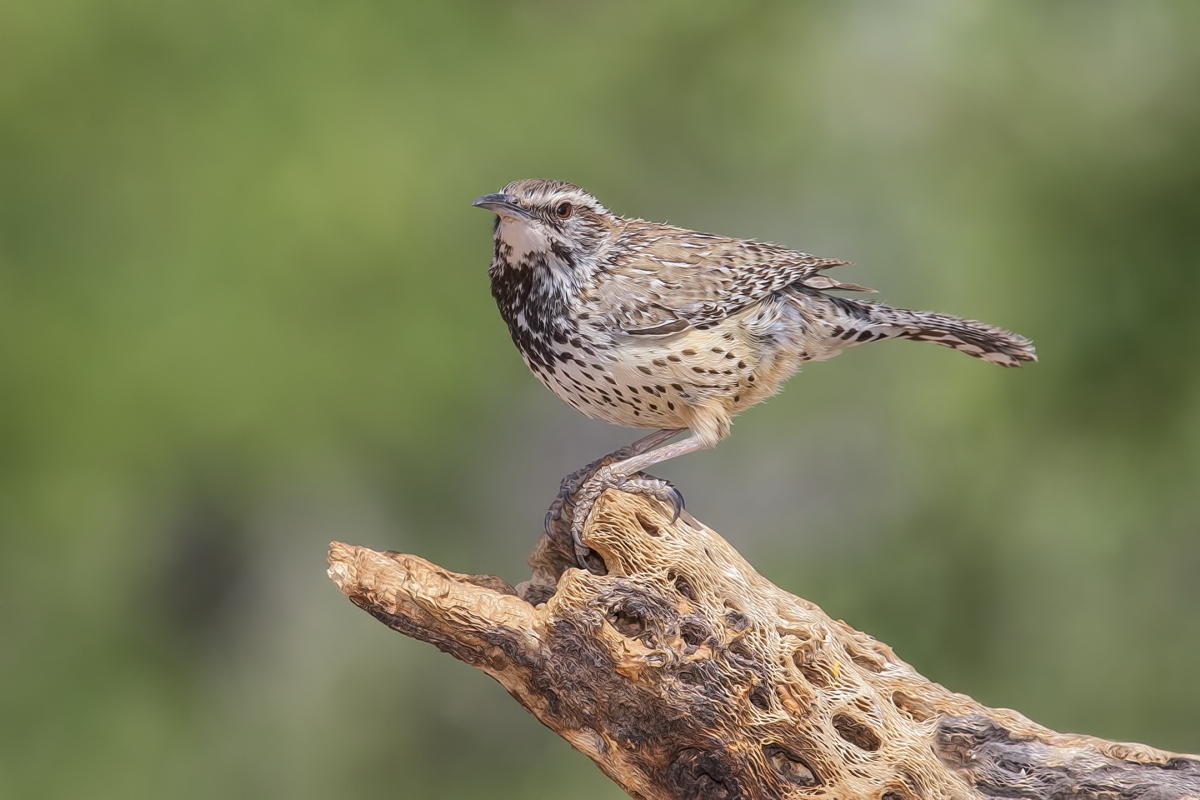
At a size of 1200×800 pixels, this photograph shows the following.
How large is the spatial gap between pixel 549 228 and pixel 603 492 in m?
0.77

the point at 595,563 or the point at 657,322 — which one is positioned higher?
the point at 657,322

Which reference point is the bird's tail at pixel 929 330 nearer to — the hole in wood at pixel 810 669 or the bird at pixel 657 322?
the bird at pixel 657 322

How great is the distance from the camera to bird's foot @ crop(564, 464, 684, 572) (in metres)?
2.81

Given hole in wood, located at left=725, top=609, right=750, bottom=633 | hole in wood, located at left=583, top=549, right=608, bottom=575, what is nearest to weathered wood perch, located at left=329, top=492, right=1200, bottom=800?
hole in wood, located at left=725, top=609, right=750, bottom=633

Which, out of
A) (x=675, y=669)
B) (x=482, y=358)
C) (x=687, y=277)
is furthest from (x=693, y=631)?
(x=482, y=358)

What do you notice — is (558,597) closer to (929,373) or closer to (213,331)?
(213,331)

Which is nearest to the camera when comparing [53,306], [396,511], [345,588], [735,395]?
[345,588]

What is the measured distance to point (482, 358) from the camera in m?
5.54

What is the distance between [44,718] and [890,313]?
14.1 feet

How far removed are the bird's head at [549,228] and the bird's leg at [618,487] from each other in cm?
56

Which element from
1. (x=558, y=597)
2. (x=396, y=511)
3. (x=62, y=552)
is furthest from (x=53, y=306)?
(x=558, y=597)

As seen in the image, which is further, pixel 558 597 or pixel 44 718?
pixel 44 718

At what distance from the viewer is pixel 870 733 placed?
267 cm

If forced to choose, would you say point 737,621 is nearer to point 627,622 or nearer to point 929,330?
point 627,622
